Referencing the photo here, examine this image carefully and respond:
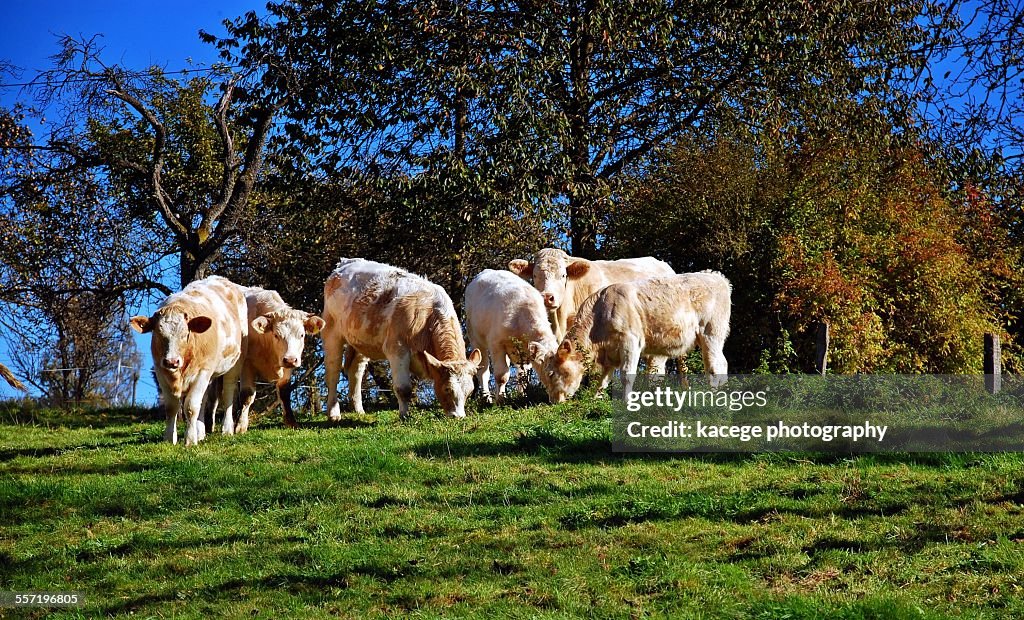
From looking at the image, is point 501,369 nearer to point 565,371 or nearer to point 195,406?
point 565,371

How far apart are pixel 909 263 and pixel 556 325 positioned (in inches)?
291

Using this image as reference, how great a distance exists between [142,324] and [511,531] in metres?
7.19

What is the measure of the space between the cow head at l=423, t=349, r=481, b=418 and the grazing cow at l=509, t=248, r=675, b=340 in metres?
3.87

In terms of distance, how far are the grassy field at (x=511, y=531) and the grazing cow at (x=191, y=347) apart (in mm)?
1077

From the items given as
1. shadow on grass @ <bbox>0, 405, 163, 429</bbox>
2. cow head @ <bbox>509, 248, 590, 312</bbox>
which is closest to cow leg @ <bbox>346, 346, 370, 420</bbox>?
cow head @ <bbox>509, 248, 590, 312</bbox>

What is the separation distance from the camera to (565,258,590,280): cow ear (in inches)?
765

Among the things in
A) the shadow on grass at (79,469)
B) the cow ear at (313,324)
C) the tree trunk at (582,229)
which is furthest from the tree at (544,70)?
the shadow on grass at (79,469)

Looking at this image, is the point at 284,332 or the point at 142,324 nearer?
the point at 142,324

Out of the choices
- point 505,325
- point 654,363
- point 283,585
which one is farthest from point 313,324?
point 283,585

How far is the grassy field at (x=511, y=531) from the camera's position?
782 cm

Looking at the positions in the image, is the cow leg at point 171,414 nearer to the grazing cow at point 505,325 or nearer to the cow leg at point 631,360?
the grazing cow at point 505,325

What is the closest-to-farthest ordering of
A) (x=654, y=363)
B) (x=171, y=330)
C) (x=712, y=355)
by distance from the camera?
(x=171, y=330)
(x=712, y=355)
(x=654, y=363)
